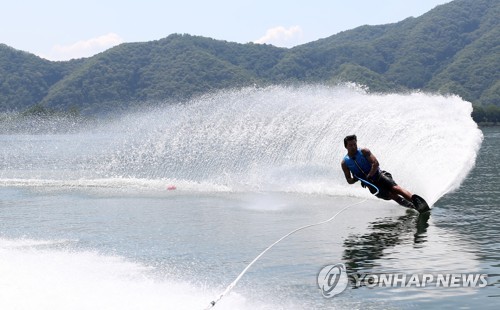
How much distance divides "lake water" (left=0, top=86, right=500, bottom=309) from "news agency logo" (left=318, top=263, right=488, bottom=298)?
0.66 ft

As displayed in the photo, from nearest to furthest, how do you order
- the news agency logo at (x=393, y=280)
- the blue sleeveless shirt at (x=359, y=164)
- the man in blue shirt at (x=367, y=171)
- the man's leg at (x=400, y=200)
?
the news agency logo at (x=393, y=280), the man in blue shirt at (x=367, y=171), the blue sleeveless shirt at (x=359, y=164), the man's leg at (x=400, y=200)

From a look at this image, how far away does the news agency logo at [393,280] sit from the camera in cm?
1035

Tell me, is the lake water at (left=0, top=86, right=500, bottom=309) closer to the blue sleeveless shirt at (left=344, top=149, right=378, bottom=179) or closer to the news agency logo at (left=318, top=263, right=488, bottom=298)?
the news agency logo at (left=318, top=263, right=488, bottom=298)

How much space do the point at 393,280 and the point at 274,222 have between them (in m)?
7.36

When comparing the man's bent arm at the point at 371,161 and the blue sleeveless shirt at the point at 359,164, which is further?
the blue sleeveless shirt at the point at 359,164

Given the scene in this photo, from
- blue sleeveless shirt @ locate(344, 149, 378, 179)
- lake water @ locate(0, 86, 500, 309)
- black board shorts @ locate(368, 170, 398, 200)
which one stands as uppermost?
blue sleeveless shirt @ locate(344, 149, 378, 179)

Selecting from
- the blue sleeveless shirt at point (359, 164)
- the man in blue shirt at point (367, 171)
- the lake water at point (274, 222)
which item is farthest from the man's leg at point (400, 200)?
the blue sleeveless shirt at point (359, 164)

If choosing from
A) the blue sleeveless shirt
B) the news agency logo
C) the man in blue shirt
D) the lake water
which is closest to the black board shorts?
the man in blue shirt

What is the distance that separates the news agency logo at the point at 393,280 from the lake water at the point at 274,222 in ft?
0.66

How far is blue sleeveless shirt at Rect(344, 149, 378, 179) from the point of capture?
17.0 m

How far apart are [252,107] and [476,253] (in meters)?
22.7

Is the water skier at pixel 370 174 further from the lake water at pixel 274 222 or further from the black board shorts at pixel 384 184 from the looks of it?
the lake water at pixel 274 222

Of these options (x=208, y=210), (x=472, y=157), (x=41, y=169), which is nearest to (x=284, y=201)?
(x=208, y=210)

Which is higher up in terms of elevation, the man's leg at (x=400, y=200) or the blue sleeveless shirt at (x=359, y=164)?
the blue sleeveless shirt at (x=359, y=164)
